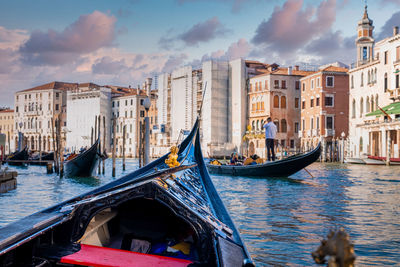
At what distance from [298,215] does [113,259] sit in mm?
3176

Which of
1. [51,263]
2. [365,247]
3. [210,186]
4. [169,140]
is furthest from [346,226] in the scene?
[169,140]

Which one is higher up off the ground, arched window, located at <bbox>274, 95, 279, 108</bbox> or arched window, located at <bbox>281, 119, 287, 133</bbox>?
arched window, located at <bbox>274, 95, 279, 108</bbox>

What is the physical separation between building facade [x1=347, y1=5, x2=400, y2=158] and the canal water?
1037cm

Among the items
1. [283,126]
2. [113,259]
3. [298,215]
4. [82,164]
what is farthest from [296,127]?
[113,259]

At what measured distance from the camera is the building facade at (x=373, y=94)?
1764 centimetres

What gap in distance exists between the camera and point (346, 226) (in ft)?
13.3

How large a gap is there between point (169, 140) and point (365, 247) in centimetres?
2954

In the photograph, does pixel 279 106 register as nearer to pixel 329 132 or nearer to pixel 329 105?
pixel 329 105

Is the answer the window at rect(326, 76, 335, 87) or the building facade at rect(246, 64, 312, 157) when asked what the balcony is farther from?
the building facade at rect(246, 64, 312, 157)

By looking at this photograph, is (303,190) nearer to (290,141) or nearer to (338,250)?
(338,250)

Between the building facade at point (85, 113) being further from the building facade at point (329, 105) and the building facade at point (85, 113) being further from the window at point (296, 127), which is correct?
the building facade at point (329, 105)

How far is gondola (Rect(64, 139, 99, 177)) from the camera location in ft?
34.6

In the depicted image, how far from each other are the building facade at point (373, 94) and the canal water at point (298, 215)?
1037 centimetres

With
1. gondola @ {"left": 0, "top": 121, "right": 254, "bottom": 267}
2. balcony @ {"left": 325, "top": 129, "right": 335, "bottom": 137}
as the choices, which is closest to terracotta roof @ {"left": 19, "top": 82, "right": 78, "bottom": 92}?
balcony @ {"left": 325, "top": 129, "right": 335, "bottom": 137}
